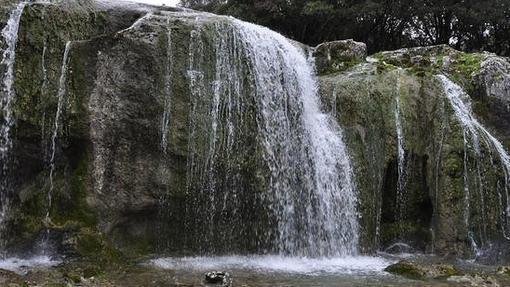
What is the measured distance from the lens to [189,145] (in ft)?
40.9

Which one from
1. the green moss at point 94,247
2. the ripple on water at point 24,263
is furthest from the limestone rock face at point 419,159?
the ripple on water at point 24,263

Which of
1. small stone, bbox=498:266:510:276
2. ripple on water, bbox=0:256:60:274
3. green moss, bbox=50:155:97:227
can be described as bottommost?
small stone, bbox=498:266:510:276

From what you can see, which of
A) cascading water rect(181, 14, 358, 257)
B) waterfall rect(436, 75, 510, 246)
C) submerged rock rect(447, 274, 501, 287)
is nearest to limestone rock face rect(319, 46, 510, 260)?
waterfall rect(436, 75, 510, 246)

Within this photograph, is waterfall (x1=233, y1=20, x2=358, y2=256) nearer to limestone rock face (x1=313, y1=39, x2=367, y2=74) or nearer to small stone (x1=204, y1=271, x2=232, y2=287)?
limestone rock face (x1=313, y1=39, x2=367, y2=74)

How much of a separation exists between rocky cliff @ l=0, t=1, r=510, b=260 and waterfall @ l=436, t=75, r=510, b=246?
0.04 metres

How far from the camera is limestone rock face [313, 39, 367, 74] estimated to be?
17.0 metres

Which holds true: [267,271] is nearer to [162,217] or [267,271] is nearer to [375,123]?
[162,217]

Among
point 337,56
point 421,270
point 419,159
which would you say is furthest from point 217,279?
point 337,56

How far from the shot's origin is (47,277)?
9.45 metres

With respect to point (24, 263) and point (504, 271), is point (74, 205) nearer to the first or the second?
point (24, 263)

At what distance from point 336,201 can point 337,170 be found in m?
0.78

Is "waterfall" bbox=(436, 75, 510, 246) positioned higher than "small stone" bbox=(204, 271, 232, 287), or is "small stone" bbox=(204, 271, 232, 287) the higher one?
"waterfall" bbox=(436, 75, 510, 246)

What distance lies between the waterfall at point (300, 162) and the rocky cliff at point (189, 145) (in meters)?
0.26

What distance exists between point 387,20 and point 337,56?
17.1 metres
